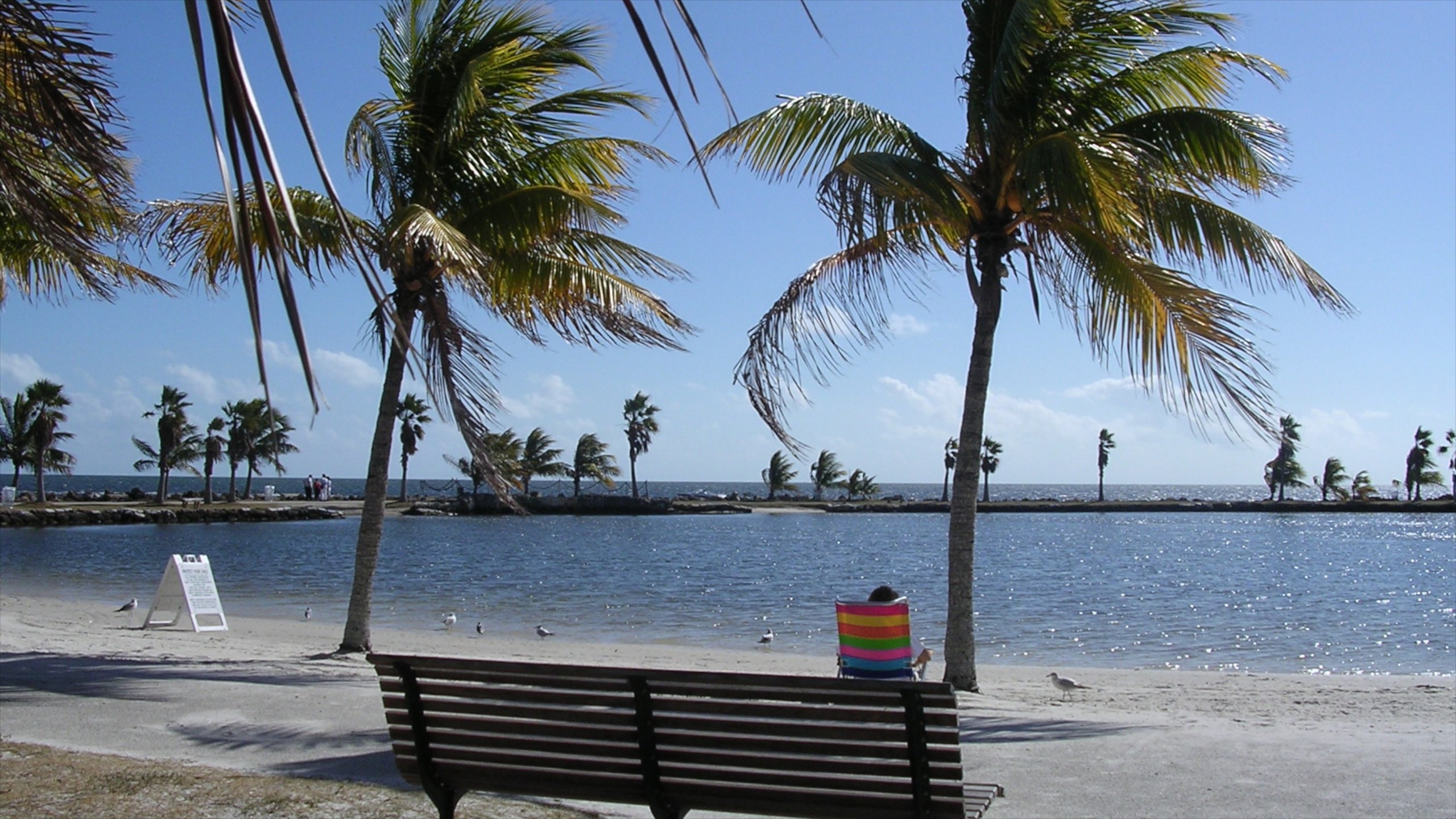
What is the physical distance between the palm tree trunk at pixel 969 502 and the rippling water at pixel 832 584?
8.71m

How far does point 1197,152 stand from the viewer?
9.51m

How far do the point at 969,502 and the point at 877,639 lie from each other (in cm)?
314

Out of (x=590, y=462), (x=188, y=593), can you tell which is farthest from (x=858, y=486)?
(x=188, y=593)

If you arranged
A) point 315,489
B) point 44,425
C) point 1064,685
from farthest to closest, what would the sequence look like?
1. point 315,489
2. point 44,425
3. point 1064,685

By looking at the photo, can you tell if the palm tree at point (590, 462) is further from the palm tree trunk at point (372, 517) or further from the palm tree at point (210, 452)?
the palm tree trunk at point (372, 517)

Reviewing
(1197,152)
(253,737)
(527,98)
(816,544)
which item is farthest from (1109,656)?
(816,544)

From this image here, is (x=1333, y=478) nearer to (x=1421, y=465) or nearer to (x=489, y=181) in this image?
(x=1421, y=465)

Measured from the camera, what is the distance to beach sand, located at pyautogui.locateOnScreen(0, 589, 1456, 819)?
6.04 m

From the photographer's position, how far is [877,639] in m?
7.50

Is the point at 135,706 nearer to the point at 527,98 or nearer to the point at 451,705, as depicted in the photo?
the point at 451,705

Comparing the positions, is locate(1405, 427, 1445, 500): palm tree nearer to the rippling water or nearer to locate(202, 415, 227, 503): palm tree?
the rippling water

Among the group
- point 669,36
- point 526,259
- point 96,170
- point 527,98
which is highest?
point 527,98

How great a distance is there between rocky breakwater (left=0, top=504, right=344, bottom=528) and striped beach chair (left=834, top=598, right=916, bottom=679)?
223 feet

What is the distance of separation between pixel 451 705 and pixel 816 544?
182 feet
